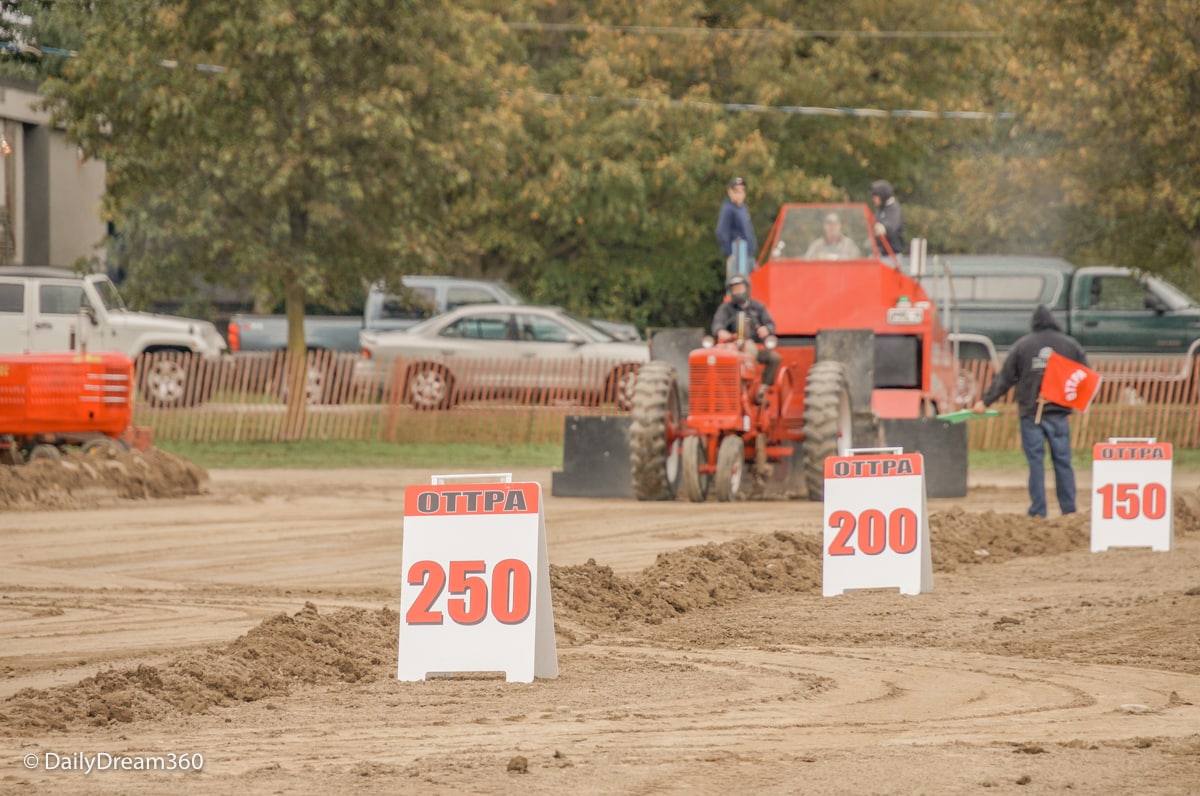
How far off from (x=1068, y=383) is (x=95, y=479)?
947cm

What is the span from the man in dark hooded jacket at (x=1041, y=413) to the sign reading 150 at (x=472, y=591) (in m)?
8.66

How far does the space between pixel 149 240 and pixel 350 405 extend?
3966 mm

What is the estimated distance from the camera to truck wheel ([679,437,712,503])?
17.9 m

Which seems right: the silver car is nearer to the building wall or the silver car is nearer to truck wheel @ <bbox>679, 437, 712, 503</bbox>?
the building wall

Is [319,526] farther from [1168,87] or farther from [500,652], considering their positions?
[1168,87]

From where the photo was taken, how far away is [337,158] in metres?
26.0

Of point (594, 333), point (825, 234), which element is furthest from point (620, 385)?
point (825, 234)

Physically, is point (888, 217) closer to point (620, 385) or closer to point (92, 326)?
point (620, 385)

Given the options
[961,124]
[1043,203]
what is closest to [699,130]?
[961,124]

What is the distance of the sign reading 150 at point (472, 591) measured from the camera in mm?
8492

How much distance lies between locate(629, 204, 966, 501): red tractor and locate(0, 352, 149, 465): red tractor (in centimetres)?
571

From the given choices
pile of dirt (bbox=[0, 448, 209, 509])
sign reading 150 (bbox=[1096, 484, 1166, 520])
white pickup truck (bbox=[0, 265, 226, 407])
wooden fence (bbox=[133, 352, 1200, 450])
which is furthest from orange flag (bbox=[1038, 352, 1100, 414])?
white pickup truck (bbox=[0, 265, 226, 407])

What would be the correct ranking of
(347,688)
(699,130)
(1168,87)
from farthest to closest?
(699,130) → (1168,87) → (347,688)

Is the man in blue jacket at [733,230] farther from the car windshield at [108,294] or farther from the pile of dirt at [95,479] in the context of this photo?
the car windshield at [108,294]
